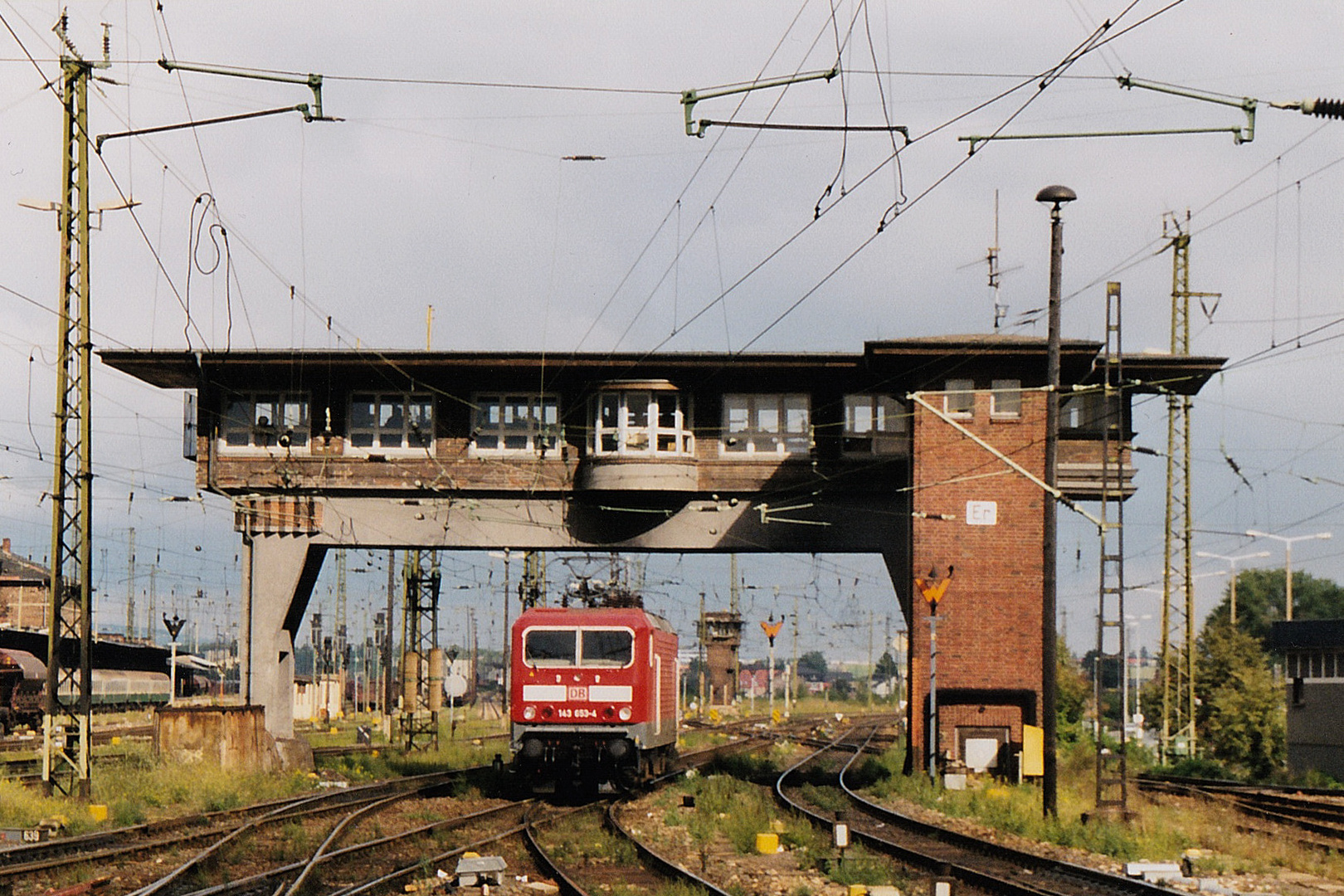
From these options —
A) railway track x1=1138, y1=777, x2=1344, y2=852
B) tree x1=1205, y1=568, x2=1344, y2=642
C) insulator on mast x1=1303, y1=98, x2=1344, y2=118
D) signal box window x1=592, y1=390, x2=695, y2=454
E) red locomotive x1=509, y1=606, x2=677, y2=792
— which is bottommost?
tree x1=1205, y1=568, x2=1344, y2=642

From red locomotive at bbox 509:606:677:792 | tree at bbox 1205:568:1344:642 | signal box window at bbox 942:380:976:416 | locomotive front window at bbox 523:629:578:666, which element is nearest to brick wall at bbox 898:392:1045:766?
signal box window at bbox 942:380:976:416

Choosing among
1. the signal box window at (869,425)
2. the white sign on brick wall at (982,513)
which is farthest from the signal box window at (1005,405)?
the signal box window at (869,425)

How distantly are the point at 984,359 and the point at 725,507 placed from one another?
6.80 metres

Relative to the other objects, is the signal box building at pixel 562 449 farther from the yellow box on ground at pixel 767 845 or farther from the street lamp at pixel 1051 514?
the yellow box on ground at pixel 767 845

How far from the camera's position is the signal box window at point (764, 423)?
33219 millimetres

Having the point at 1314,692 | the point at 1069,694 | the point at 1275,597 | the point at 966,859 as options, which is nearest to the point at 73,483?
the point at 966,859

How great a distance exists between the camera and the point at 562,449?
3353 cm

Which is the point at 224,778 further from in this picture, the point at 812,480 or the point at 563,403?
the point at 812,480

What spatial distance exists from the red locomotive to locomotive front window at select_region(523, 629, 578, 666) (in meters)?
0.01

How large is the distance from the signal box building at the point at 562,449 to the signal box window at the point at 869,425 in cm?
4

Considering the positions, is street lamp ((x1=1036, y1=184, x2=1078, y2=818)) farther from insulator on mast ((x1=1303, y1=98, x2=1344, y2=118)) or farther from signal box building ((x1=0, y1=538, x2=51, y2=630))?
signal box building ((x1=0, y1=538, x2=51, y2=630))

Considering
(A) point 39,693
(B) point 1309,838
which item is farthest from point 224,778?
(A) point 39,693

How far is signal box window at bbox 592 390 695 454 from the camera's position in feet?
107

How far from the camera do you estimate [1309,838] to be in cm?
2039
